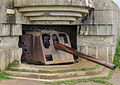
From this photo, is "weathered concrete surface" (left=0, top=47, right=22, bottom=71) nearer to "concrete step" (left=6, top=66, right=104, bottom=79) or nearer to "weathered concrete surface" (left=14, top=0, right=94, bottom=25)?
"concrete step" (left=6, top=66, right=104, bottom=79)

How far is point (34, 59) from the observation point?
7531 millimetres

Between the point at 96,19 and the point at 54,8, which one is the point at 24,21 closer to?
the point at 54,8

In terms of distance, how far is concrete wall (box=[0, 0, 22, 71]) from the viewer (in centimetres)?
683

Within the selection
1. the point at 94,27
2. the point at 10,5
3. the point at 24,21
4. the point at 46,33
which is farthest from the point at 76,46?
the point at 10,5

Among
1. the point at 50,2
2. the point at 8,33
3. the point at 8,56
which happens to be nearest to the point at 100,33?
the point at 50,2

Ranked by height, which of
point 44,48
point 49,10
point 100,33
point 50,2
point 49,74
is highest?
point 50,2

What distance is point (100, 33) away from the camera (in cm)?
799

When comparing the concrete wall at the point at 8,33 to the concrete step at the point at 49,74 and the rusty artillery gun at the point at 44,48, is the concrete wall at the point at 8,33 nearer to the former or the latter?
the rusty artillery gun at the point at 44,48

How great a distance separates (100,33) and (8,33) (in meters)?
3.73

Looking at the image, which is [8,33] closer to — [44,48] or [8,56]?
[8,56]

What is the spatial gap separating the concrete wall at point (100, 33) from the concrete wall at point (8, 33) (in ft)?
8.86

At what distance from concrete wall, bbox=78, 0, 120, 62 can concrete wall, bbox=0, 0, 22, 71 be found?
2.70 m

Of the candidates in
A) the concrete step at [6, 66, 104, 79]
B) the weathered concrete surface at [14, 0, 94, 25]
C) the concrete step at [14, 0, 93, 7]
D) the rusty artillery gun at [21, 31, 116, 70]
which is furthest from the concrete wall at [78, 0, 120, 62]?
the concrete step at [6, 66, 104, 79]

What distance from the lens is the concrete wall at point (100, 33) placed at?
26.0ft
